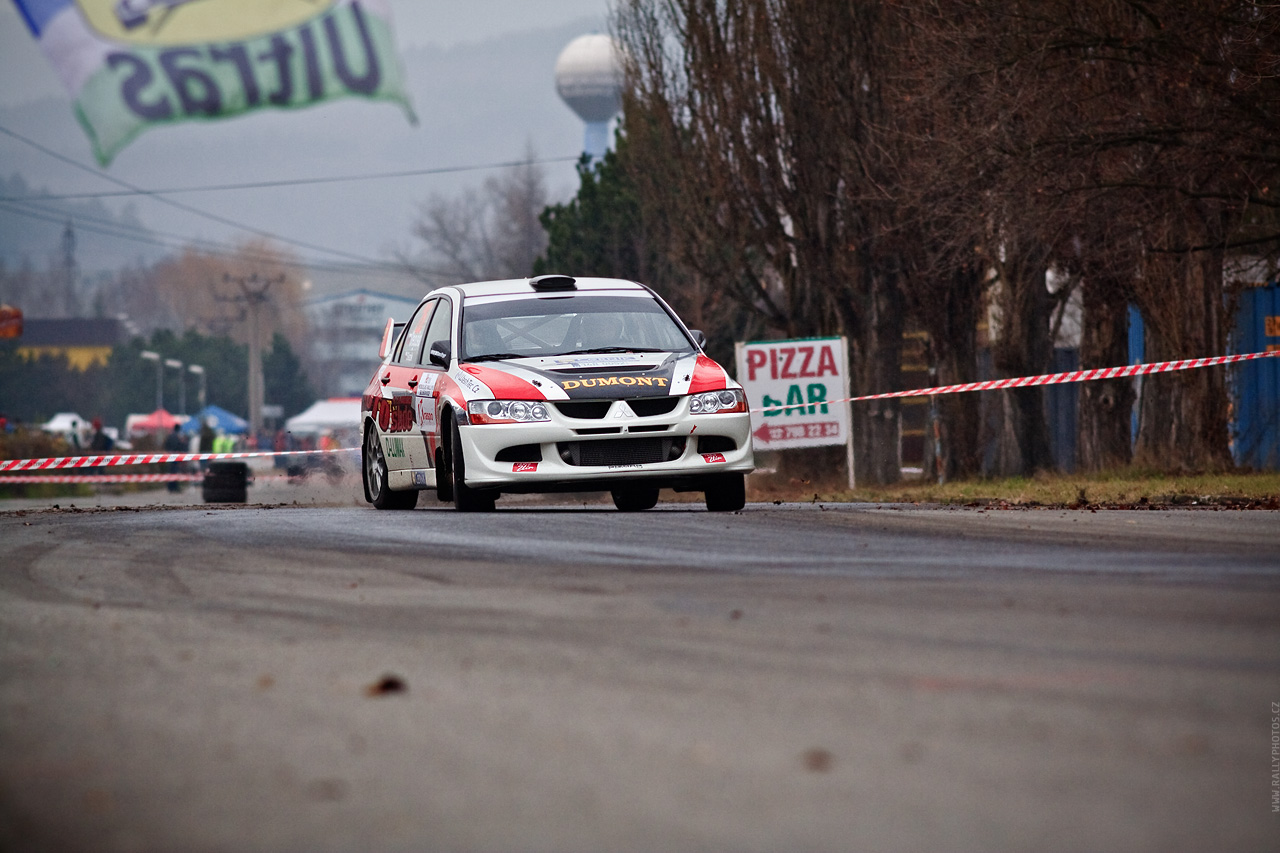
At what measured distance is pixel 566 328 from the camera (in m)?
14.5

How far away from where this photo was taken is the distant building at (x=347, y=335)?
179 metres

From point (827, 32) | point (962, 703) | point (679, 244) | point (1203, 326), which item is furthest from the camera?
point (679, 244)

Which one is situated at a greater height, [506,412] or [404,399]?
[404,399]

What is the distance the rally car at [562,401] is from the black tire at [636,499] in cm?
182

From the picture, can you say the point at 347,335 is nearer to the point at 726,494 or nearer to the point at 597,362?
the point at 726,494

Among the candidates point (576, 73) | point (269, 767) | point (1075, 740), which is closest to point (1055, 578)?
point (1075, 740)

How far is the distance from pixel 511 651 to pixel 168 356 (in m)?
107

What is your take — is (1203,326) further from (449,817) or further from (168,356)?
(168,356)

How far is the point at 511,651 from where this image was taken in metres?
6.37

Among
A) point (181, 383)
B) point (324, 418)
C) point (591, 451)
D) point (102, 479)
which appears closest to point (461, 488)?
point (591, 451)

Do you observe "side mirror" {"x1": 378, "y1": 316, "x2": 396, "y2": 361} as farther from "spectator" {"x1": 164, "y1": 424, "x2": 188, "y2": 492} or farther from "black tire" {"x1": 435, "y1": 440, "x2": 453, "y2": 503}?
"spectator" {"x1": 164, "y1": 424, "x2": 188, "y2": 492}

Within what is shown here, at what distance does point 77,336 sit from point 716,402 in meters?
154

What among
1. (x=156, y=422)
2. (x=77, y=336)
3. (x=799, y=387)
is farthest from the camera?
(x=77, y=336)

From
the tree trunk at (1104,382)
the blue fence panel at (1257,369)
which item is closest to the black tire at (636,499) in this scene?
the tree trunk at (1104,382)
